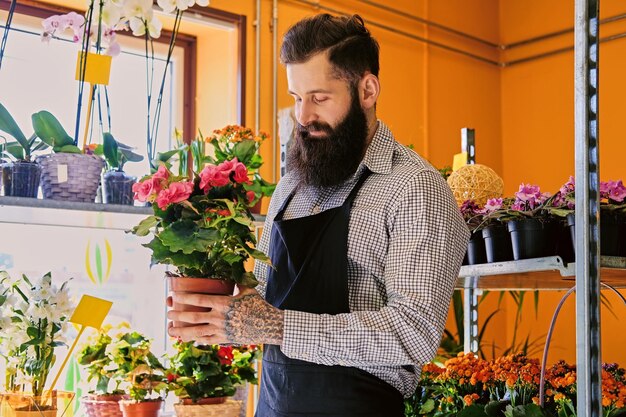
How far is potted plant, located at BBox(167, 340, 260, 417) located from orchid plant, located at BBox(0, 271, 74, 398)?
1.32 feet

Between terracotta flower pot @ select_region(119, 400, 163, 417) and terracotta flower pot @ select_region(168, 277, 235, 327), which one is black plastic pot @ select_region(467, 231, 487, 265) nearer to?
terracotta flower pot @ select_region(168, 277, 235, 327)

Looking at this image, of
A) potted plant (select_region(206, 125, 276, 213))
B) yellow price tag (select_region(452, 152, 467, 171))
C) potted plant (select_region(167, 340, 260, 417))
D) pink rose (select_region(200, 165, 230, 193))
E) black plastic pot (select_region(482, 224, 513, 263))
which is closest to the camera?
pink rose (select_region(200, 165, 230, 193))

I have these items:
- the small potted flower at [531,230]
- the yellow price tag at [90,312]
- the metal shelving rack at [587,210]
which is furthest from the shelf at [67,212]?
the metal shelving rack at [587,210]

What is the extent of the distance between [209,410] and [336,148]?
1.18 metres

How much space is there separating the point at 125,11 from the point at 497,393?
63.0 inches

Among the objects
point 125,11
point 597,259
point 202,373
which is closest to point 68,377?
point 202,373

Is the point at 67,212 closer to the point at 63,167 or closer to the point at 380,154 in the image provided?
the point at 63,167

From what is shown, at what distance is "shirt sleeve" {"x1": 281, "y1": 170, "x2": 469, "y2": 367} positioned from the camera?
1665 mm

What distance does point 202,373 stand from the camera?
2.76 meters

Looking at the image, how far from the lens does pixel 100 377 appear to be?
2760mm

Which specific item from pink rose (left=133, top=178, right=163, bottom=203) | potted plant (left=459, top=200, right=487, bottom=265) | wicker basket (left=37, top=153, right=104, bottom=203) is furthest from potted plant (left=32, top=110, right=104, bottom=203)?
potted plant (left=459, top=200, right=487, bottom=265)

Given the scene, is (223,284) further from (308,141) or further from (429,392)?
(429,392)

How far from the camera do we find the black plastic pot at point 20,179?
7.91ft

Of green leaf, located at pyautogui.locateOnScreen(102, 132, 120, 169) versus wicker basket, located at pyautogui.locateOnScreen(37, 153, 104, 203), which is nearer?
wicker basket, located at pyautogui.locateOnScreen(37, 153, 104, 203)
